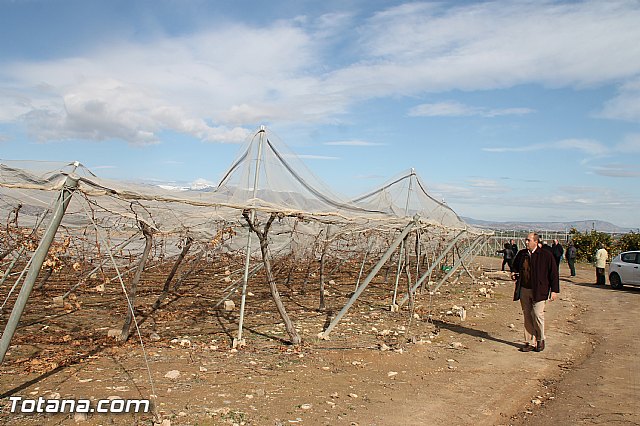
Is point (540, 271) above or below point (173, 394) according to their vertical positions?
above

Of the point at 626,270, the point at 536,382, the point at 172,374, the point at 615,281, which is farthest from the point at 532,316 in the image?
the point at 615,281

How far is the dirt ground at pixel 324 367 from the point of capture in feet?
15.7

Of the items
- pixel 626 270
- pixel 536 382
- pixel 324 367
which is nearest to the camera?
pixel 536 382

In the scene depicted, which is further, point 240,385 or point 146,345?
point 146,345

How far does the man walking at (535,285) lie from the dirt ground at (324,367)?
0.36 meters

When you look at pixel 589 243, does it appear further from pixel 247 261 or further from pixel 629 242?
pixel 247 261

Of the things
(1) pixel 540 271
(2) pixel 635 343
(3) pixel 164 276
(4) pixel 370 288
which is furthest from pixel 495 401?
(3) pixel 164 276

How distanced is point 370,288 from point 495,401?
8858mm

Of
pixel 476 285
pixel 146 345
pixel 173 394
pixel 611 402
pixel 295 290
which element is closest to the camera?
pixel 173 394

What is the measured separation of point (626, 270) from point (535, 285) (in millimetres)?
10068

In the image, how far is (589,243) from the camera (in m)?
25.5

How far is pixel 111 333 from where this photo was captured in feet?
23.8

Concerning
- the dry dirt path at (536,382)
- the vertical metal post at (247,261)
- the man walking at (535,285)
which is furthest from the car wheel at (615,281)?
the vertical metal post at (247,261)

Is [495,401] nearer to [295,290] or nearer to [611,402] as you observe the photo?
[611,402]
